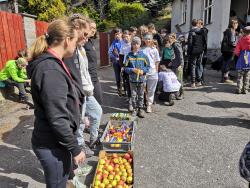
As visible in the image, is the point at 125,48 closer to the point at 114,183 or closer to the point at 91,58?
the point at 91,58

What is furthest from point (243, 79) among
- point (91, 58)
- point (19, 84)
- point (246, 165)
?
point (246, 165)

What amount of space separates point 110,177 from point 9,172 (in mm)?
1604

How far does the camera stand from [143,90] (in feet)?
20.5

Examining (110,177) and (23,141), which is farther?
(23,141)

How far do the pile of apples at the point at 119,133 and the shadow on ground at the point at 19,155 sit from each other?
118cm

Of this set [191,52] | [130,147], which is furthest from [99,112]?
[191,52]

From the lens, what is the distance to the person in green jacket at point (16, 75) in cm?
725

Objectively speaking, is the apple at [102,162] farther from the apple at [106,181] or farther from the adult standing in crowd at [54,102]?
the adult standing in crowd at [54,102]

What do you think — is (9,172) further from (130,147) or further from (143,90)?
(143,90)

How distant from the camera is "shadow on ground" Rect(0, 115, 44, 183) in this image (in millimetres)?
4062

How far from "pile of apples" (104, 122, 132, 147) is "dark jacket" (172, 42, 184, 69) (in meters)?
2.93

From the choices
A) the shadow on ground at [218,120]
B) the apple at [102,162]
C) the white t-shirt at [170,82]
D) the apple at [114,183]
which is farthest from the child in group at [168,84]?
the apple at [114,183]

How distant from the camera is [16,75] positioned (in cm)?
730

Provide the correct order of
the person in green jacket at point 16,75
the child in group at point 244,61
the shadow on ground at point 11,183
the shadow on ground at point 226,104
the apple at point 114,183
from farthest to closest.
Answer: the child in group at point 244,61 → the person in green jacket at point 16,75 → the shadow on ground at point 226,104 → the shadow on ground at point 11,183 → the apple at point 114,183
